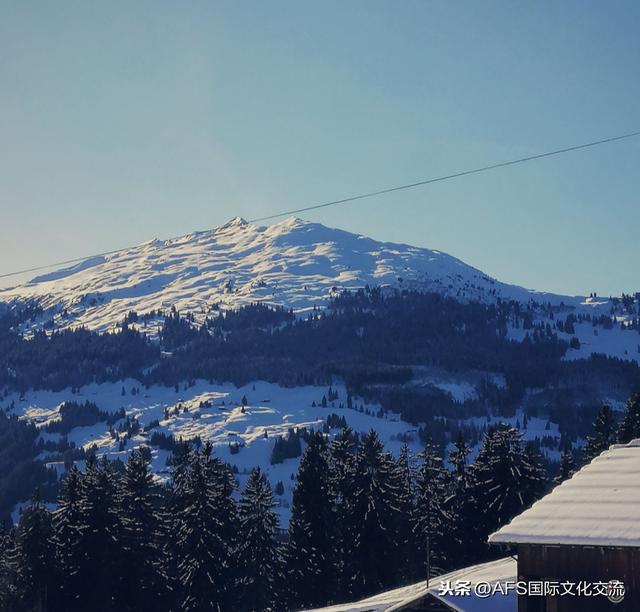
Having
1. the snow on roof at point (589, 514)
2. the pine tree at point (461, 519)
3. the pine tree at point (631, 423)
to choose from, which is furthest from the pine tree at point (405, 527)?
the snow on roof at point (589, 514)

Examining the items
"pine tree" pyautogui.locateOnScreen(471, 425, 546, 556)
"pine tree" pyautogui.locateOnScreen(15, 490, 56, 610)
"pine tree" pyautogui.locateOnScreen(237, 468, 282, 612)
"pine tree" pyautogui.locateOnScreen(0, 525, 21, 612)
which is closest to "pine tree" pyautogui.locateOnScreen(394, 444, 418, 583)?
"pine tree" pyautogui.locateOnScreen(471, 425, 546, 556)

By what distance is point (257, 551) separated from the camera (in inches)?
2447

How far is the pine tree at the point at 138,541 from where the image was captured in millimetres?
61969

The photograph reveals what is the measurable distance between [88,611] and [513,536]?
140 ft

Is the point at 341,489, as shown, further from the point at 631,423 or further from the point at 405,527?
the point at 631,423

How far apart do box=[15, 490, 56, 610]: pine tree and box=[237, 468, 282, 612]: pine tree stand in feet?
44.2

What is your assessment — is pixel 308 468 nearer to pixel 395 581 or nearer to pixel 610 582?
pixel 395 581

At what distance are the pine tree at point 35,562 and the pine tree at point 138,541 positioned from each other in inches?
209

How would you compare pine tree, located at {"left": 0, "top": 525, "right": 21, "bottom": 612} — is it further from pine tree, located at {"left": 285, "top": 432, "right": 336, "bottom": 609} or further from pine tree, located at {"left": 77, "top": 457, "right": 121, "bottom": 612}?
pine tree, located at {"left": 285, "top": 432, "right": 336, "bottom": 609}

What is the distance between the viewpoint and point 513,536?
2705 centimetres

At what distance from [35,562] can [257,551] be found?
15889 mm

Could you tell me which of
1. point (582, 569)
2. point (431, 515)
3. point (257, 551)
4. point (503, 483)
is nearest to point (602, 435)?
point (503, 483)

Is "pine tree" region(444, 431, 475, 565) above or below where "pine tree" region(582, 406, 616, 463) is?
below

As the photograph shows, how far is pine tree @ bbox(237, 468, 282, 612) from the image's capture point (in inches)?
2404
